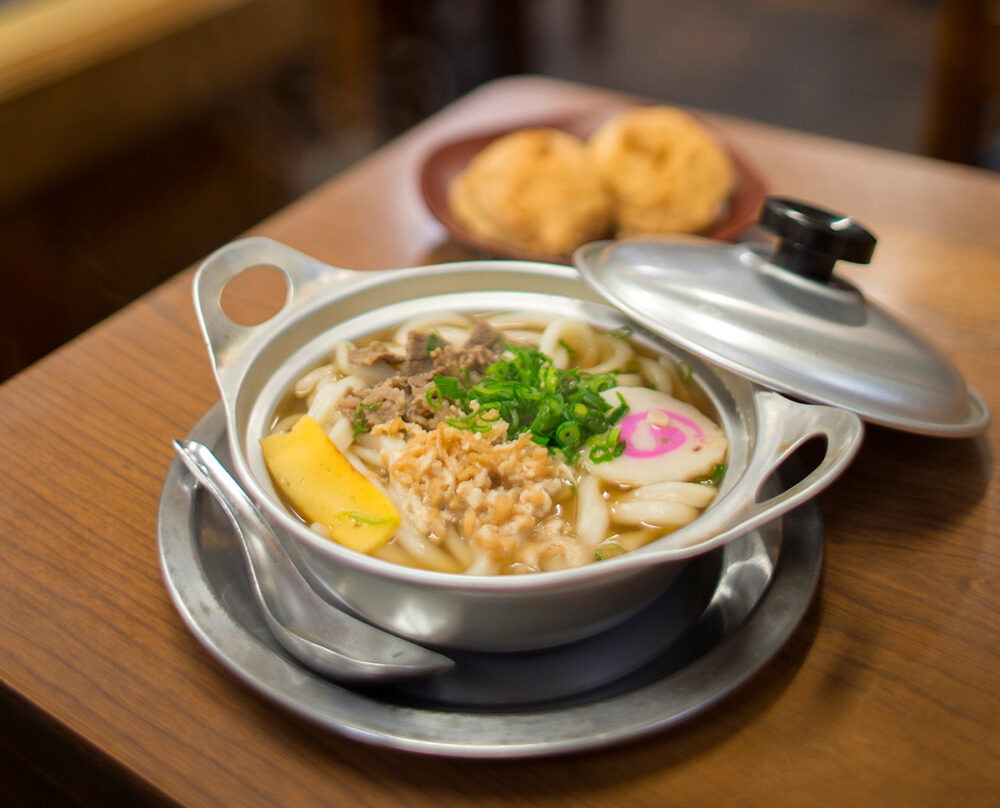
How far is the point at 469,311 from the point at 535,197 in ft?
1.80

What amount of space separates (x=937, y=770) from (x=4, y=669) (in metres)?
1.10

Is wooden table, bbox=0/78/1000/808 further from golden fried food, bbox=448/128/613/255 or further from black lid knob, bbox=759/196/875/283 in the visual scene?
golden fried food, bbox=448/128/613/255

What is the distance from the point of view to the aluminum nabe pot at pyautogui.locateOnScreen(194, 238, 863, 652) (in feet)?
3.04

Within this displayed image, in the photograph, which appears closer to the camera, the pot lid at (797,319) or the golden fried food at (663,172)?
the pot lid at (797,319)

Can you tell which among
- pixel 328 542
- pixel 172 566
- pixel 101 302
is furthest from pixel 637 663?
pixel 101 302

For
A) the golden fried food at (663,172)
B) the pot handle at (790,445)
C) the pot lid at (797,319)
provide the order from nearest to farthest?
the pot handle at (790,445) → the pot lid at (797,319) → the golden fried food at (663,172)

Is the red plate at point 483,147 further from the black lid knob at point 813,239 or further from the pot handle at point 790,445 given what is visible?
the pot handle at point 790,445

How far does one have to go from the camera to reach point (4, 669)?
104 cm

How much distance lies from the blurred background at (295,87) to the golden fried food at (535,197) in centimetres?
175

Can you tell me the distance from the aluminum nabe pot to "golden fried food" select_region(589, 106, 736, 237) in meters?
0.61

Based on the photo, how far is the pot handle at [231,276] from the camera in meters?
1.26

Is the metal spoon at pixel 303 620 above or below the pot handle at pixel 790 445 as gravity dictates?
below

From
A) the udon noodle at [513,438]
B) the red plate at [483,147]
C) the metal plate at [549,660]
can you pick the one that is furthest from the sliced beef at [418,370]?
the red plate at [483,147]

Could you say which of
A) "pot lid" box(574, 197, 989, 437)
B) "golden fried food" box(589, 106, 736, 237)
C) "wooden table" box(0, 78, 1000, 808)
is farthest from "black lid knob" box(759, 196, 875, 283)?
"golden fried food" box(589, 106, 736, 237)
